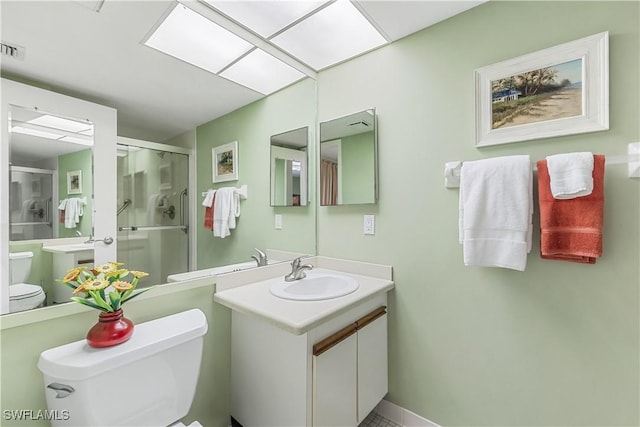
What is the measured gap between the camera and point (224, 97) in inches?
62.1

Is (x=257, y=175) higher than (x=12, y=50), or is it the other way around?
(x=12, y=50)

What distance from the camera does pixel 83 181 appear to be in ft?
3.43

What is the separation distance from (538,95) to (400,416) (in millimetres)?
1792

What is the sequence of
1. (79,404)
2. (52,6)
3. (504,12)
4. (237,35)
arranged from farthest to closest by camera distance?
1. (237,35)
2. (504,12)
3. (52,6)
4. (79,404)

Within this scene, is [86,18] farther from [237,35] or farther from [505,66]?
[505,66]

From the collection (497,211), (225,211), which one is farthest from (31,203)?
(497,211)

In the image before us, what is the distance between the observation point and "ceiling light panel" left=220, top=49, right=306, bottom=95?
1644mm

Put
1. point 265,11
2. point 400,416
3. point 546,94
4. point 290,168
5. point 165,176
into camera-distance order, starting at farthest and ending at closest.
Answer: point 290,168 → point 400,416 → point 265,11 → point 165,176 → point 546,94

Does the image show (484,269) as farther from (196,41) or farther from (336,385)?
(196,41)

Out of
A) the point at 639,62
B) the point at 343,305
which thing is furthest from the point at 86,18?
the point at 639,62

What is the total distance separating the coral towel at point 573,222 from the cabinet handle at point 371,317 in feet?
2.66

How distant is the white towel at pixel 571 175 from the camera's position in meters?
0.96

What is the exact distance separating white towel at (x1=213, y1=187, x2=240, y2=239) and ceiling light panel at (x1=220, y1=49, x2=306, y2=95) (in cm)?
70

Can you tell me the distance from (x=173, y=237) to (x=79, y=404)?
681mm
